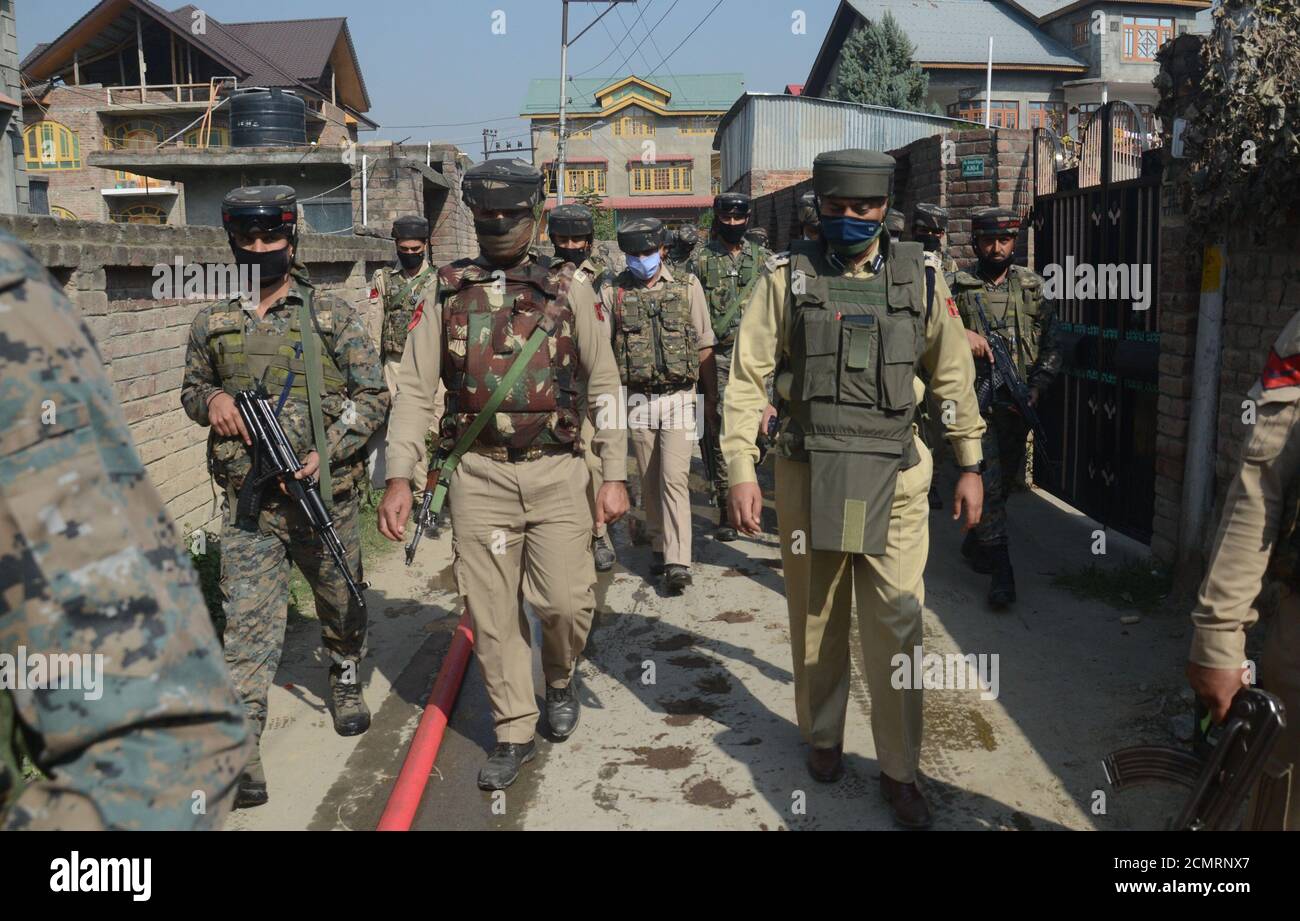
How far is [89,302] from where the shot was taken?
5.61 m

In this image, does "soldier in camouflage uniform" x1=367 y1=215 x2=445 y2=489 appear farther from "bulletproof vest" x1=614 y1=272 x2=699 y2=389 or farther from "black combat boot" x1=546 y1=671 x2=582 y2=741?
"black combat boot" x1=546 y1=671 x2=582 y2=741

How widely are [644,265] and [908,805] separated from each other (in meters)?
4.09

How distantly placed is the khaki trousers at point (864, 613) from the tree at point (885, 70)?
3959cm

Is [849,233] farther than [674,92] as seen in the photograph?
No

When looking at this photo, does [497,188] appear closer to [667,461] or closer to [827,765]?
[827,765]

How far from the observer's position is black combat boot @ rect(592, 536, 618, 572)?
7270 millimetres

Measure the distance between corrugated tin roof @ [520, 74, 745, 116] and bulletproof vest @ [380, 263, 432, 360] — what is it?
5661 centimetres

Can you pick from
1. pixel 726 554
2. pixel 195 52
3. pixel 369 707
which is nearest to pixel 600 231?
pixel 195 52

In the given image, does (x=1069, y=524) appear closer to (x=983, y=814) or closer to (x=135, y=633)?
(x=983, y=814)

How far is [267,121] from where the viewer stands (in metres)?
18.4

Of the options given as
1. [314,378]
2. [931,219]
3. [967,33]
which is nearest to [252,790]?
[314,378]

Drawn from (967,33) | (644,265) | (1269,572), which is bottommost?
(1269,572)

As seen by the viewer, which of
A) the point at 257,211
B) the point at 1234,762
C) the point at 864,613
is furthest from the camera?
the point at 257,211
